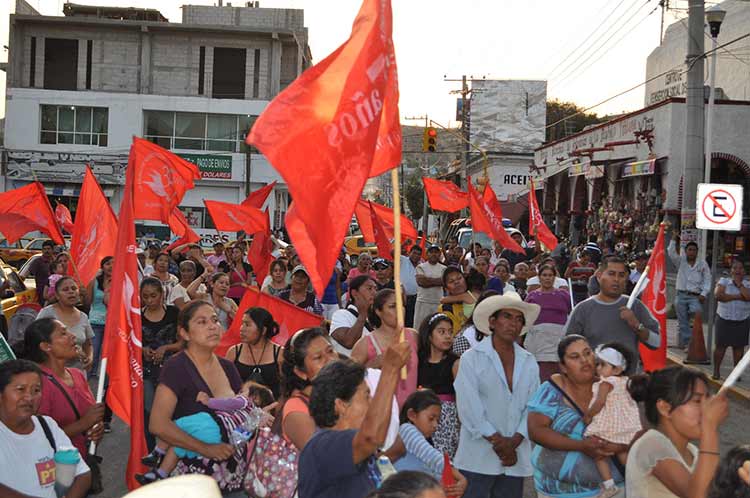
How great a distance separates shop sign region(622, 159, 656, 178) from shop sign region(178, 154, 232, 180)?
25.1 meters

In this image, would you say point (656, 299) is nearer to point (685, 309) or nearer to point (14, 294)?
point (685, 309)

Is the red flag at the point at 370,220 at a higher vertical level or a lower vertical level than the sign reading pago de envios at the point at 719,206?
lower

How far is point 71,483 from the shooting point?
4645 mm

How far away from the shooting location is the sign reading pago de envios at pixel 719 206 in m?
13.5

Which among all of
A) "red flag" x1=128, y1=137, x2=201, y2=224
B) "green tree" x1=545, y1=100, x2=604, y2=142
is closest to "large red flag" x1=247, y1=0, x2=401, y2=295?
"red flag" x1=128, y1=137, x2=201, y2=224

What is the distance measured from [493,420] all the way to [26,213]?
394 inches

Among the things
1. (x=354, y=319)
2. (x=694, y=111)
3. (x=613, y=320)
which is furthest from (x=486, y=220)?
(x=613, y=320)

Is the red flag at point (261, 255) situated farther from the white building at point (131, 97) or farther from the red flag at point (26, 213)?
the white building at point (131, 97)

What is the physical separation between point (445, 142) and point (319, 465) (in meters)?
151

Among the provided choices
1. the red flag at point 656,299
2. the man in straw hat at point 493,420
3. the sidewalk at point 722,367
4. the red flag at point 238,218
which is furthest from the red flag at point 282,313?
the red flag at point 238,218

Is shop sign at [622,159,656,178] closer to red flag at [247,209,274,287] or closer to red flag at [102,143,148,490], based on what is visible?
red flag at [247,209,274,287]

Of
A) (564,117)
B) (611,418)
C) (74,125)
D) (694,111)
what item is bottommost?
(611,418)

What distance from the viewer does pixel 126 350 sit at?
5.93m

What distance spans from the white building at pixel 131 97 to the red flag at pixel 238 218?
33.6 metres
